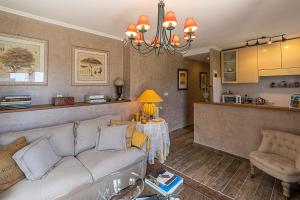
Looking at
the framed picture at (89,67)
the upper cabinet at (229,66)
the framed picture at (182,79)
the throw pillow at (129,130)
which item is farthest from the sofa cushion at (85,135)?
the upper cabinet at (229,66)

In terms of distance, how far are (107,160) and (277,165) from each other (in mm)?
2109

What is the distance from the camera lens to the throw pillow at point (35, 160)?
158 cm

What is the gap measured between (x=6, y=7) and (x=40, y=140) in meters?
1.93

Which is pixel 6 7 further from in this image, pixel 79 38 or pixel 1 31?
pixel 79 38

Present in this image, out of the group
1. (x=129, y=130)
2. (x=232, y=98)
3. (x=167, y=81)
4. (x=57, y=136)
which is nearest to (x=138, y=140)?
(x=129, y=130)

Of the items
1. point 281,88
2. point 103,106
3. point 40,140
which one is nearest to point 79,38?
point 103,106

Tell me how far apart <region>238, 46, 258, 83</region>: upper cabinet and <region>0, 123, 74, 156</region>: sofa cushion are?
4284 mm

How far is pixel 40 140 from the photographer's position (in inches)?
72.4

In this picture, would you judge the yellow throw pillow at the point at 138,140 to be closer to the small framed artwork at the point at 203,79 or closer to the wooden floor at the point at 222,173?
the wooden floor at the point at 222,173

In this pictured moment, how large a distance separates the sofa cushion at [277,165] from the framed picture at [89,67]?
2.96 meters

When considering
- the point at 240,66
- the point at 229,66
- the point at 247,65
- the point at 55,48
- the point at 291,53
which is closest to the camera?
the point at 55,48

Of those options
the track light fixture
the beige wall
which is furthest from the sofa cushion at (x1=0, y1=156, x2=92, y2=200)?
the track light fixture

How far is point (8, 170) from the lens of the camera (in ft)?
4.88

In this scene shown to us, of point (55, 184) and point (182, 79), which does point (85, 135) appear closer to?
point (55, 184)
